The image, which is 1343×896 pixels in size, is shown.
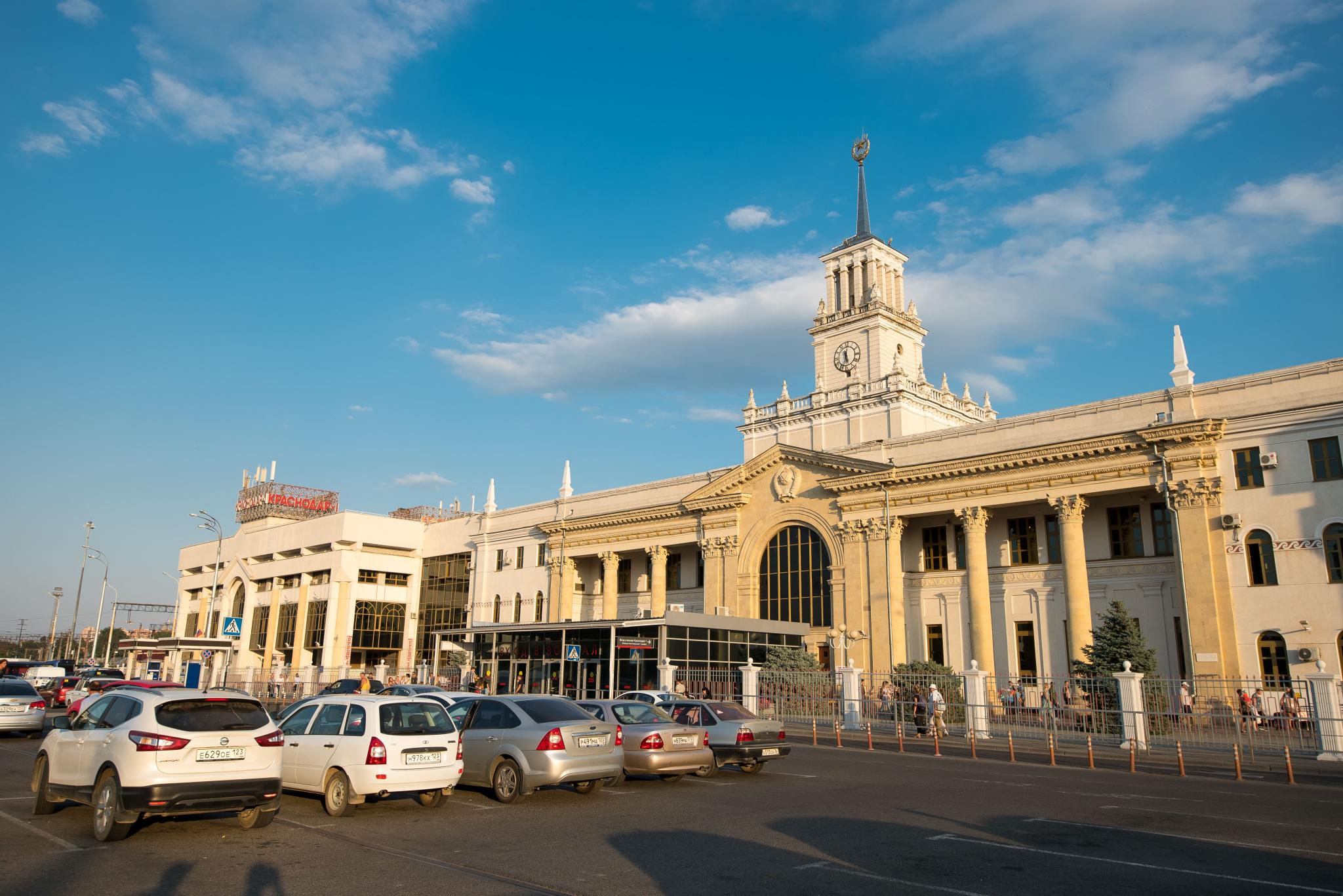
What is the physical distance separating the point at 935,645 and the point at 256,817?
36.5m

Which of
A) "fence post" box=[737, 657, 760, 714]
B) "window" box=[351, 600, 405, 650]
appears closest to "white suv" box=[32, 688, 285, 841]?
"fence post" box=[737, 657, 760, 714]

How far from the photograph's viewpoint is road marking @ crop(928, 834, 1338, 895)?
8258mm

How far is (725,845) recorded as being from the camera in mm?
10234

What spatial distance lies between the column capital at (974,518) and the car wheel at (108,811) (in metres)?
35.6

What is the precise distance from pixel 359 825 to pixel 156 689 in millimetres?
2910

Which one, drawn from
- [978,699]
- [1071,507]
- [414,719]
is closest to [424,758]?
[414,719]

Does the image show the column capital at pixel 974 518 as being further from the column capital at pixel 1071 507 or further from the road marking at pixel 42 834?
the road marking at pixel 42 834

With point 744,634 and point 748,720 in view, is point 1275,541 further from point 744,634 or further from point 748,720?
point 748,720

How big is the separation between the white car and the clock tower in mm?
43950

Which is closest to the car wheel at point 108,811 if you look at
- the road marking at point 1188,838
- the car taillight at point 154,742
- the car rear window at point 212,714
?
the car taillight at point 154,742

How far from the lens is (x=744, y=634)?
43594mm

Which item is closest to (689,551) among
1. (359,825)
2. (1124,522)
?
(1124,522)

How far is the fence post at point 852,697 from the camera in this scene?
32.3m

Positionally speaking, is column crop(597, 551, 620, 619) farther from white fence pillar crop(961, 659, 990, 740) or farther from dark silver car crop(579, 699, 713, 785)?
dark silver car crop(579, 699, 713, 785)
